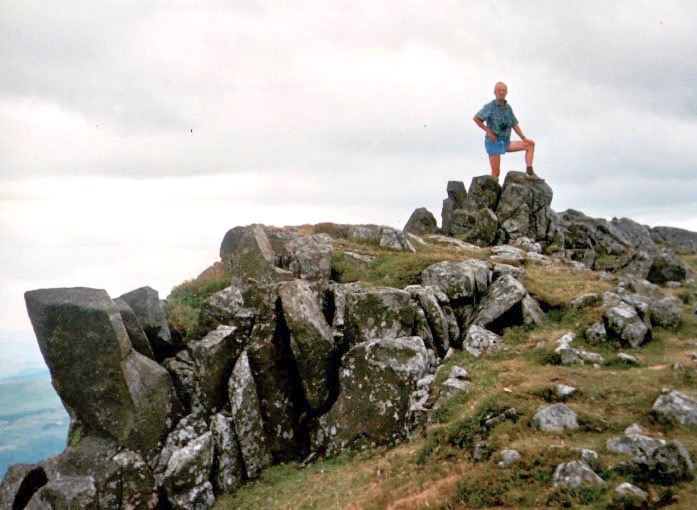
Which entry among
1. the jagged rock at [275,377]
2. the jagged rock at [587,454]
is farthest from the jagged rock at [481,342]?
the jagged rock at [587,454]

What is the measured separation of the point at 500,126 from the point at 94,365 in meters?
28.5

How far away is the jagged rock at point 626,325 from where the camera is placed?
23625 millimetres

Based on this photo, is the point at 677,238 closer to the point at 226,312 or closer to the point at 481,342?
the point at 481,342

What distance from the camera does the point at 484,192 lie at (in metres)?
A: 44.5

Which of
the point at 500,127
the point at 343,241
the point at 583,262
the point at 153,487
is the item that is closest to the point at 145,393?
the point at 153,487

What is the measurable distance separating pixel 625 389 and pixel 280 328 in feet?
45.7

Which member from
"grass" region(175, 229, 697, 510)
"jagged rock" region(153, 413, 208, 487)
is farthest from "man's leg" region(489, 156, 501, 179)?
"jagged rock" region(153, 413, 208, 487)

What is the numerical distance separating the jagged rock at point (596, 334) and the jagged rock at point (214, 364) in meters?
14.5

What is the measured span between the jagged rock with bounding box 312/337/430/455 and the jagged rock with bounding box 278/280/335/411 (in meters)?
1.05

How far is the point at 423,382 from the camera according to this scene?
23.5 meters

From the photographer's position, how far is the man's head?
128 ft

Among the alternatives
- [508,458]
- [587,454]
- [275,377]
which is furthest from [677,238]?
[508,458]

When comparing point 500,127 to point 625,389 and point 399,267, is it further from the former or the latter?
point 625,389

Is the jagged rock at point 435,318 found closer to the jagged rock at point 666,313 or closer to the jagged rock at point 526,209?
the jagged rock at point 666,313
